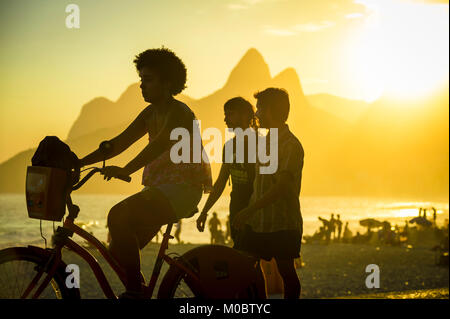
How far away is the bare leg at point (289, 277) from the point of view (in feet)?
14.5

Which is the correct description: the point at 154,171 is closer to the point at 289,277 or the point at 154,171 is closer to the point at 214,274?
the point at 214,274

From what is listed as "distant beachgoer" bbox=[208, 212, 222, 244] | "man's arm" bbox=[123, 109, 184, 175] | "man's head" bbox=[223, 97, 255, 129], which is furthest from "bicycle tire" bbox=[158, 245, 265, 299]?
"distant beachgoer" bbox=[208, 212, 222, 244]

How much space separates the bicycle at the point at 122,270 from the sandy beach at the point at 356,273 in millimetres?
7200

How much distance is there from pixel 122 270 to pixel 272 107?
5.44 feet

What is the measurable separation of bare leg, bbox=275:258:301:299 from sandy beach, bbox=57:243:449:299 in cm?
653

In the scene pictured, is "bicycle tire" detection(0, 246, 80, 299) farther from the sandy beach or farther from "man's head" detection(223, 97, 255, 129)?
the sandy beach

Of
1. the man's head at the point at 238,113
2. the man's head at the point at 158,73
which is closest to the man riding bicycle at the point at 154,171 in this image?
the man's head at the point at 158,73

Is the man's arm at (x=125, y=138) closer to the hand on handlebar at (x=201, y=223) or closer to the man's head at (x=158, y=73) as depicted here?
the man's head at (x=158, y=73)

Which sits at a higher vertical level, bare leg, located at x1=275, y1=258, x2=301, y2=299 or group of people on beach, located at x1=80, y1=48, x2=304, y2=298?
group of people on beach, located at x1=80, y1=48, x2=304, y2=298

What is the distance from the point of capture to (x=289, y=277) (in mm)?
4445

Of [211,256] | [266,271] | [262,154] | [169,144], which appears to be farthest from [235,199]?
[266,271]

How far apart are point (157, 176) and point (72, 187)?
51cm

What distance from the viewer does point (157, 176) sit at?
372 centimetres

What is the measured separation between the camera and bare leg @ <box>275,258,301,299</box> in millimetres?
4418
